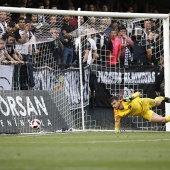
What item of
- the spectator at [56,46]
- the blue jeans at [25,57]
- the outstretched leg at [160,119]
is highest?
the spectator at [56,46]

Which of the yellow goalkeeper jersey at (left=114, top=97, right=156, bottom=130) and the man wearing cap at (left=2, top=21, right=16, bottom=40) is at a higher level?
the man wearing cap at (left=2, top=21, right=16, bottom=40)

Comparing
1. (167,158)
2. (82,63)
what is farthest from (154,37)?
(167,158)

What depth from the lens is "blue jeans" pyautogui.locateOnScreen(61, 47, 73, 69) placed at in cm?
2017

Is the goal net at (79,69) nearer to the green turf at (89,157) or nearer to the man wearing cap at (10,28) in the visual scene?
the man wearing cap at (10,28)

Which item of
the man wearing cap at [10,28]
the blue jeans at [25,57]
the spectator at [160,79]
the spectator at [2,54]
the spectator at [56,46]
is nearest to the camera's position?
the spectator at [2,54]

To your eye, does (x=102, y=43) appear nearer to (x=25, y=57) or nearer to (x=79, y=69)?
(x=79, y=69)

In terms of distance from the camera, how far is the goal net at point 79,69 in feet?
62.3

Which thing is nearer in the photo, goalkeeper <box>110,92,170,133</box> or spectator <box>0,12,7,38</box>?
goalkeeper <box>110,92,170,133</box>

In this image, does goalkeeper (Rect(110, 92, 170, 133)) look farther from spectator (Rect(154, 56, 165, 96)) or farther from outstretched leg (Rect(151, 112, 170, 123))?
spectator (Rect(154, 56, 165, 96))

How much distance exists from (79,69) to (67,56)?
52cm

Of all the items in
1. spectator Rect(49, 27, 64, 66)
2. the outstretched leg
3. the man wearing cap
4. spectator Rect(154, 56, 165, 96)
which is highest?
the man wearing cap

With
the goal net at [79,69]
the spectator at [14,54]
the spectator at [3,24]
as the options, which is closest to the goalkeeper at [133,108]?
the goal net at [79,69]

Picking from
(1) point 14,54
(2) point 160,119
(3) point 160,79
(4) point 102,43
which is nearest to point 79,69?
(4) point 102,43

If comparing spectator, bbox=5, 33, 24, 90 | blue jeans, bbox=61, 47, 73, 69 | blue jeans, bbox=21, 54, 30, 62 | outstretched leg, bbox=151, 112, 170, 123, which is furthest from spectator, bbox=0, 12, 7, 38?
outstretched leg, bbox=151, 112, 170, 123
